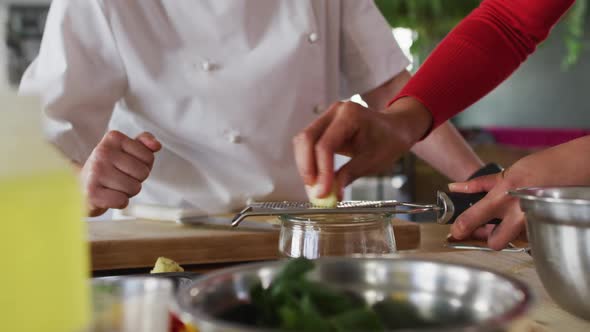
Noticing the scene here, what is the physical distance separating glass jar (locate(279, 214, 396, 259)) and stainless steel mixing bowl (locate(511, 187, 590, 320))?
18cm

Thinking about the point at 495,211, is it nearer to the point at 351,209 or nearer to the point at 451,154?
the point at 351,209

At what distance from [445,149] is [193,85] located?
0.69 meters

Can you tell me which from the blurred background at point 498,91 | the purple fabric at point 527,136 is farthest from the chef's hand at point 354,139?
the purple fabric at point 527,136

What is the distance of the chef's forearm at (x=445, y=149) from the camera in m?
1.83

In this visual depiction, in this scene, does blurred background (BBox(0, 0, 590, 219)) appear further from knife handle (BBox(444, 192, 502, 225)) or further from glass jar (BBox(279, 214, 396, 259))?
glass jar (BBox(279, 214, 396, 259))

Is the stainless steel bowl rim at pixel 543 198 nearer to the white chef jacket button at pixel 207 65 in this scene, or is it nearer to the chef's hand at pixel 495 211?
the chef's hand at pixel 495 211

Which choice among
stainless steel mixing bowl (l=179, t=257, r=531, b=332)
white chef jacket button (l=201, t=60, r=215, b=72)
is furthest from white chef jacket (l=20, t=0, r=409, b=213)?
stainless steel mixing bowl (l=179, t=257, r=531, b=332)

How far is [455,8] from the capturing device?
5.27 m

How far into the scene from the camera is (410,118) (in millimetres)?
1292

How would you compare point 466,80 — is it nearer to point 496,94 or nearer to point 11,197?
point 11,197

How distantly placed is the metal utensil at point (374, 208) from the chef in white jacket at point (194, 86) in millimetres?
677

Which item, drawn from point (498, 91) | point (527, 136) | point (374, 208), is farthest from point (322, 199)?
point (498, 91)

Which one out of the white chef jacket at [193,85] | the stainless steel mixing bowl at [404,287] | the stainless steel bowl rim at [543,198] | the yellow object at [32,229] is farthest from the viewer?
the white chef jacket at [193,85]

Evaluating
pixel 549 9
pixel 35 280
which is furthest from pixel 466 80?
pixel 35 280
